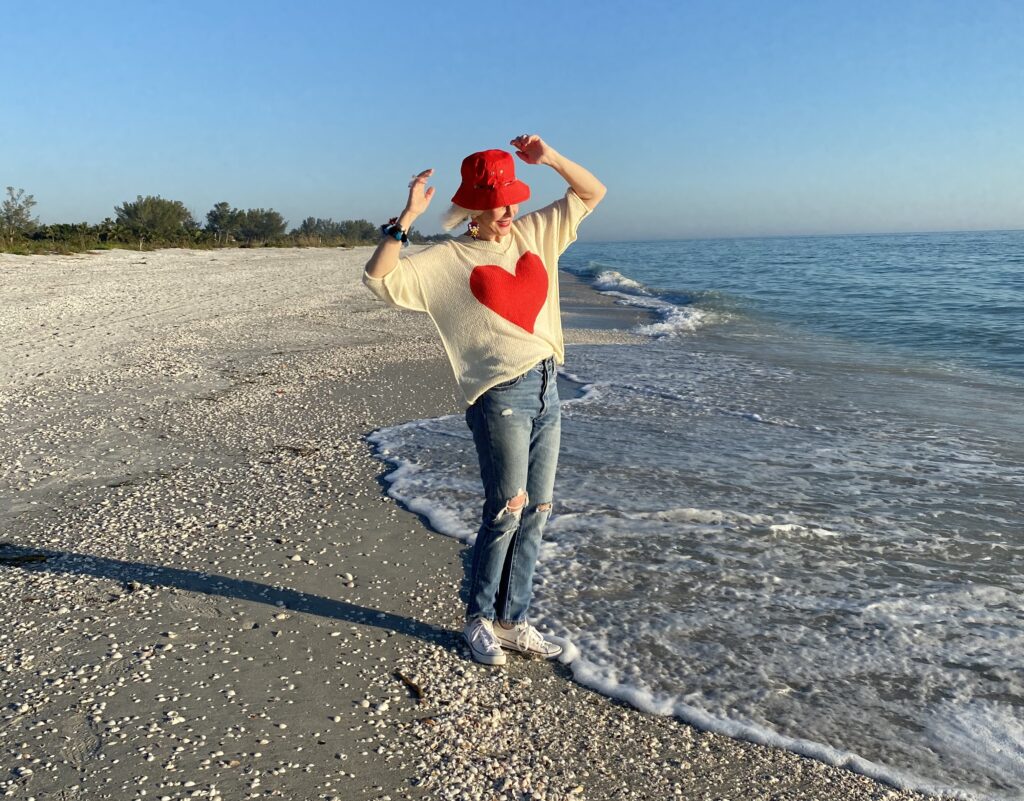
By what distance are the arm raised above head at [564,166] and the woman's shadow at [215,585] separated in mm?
2028

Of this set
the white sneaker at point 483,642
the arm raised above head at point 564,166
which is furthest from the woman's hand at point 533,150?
the white sneaker at point 483,642

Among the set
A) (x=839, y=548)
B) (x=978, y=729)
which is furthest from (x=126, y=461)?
(x=978, y=729)

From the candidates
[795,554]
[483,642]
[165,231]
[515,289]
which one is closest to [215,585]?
[483,642]

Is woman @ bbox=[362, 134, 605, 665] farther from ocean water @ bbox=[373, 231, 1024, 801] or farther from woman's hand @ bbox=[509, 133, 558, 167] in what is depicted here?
ocean water @ bbox=[373, 231, 1024, 801]

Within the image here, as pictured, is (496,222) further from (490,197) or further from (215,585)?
(215,585)

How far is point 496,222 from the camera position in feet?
10.5

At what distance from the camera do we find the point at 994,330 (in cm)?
1645

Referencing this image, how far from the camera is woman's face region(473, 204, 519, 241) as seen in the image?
3.19 meters

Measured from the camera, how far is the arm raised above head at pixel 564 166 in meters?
3.26

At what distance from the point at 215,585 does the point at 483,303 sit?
201 centimetres

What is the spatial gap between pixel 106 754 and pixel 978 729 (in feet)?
10.2

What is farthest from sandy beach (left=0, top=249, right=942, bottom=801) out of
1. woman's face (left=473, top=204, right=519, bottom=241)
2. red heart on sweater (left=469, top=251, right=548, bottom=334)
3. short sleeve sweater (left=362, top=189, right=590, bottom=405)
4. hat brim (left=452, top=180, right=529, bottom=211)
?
hat brim (left=452, top=180, right=529, bottom=211)

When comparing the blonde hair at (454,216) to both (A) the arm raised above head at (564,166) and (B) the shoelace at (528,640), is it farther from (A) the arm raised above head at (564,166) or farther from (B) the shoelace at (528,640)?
(B) the shoelace at (528,640)

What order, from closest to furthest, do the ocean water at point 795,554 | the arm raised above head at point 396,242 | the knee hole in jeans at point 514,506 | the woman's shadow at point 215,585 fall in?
the arm raised above head at point 396,242
the ocean water at point 795,554
the knee hole in jeans at point 514,506
the woman's shadow at point 215,585
